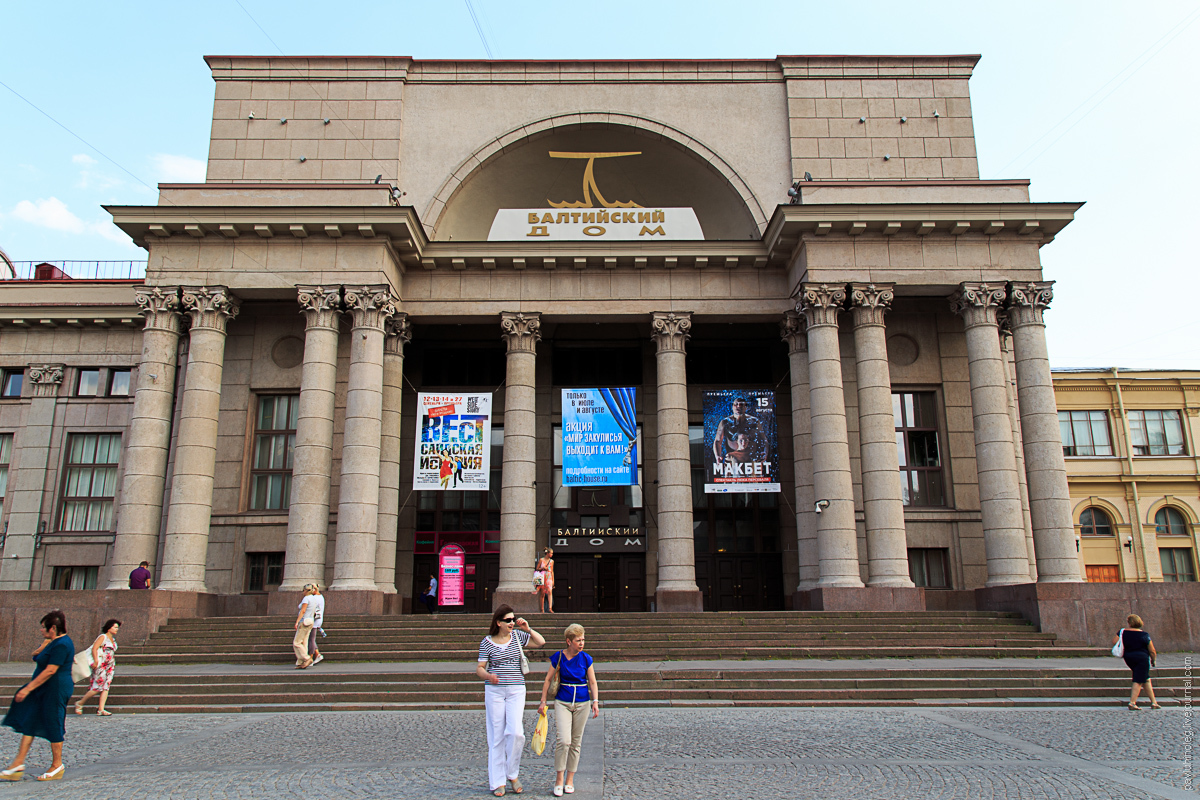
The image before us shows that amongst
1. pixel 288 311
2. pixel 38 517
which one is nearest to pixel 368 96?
pixel 288 311

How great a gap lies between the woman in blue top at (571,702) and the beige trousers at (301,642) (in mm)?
11881

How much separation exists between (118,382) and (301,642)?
62.1 feet

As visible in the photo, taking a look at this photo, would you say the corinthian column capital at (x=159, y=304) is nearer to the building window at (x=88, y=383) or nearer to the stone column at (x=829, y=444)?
the building window at (x=88, y=383)

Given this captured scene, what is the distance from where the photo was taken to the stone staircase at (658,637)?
20.7 meters

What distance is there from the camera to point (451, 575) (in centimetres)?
3088

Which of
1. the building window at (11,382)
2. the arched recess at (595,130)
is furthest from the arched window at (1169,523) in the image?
the building window at (11,382)

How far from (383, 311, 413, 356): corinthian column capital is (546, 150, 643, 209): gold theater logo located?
22.9ft

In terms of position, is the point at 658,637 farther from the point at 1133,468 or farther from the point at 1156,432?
the point at 1156,432

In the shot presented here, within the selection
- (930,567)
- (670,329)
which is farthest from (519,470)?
(930,567)

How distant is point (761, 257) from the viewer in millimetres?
29188

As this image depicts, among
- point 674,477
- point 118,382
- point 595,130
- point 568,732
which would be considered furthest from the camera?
point 118,382

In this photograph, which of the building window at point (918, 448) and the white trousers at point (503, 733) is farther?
the building window at point (918, 448)

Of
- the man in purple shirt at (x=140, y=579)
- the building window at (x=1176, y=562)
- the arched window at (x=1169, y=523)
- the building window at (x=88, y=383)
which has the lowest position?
the man in purple shirt at (x=140, y=579)

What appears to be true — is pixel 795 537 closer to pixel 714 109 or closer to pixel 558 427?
pixel 558 427
